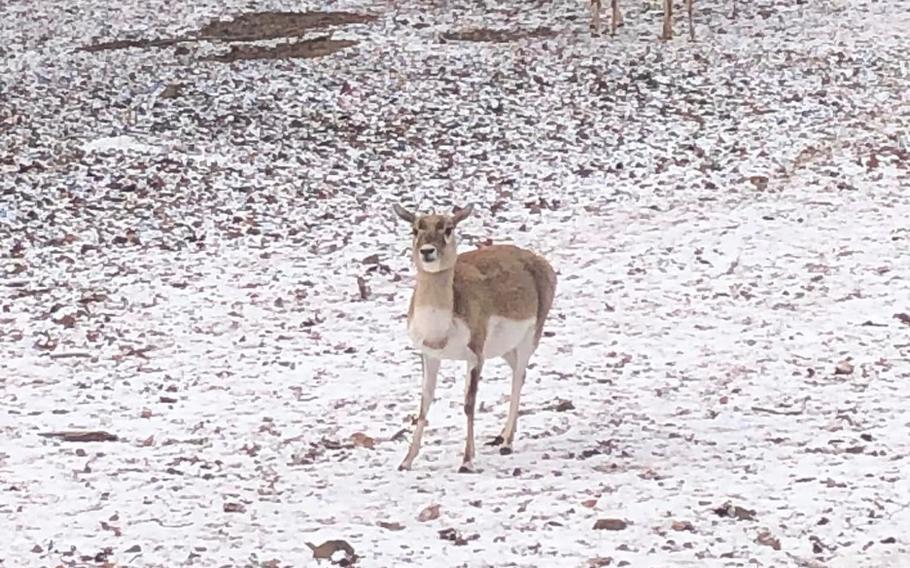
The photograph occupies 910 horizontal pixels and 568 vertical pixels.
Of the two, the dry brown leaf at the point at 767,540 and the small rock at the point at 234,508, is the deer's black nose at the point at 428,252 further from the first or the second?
the dry brown leaf at the point at 767,540

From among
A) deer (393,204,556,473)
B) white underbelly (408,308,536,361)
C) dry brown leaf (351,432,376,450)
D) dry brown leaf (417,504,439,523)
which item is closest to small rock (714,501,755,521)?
dry brown leaf (417,504,439,523)

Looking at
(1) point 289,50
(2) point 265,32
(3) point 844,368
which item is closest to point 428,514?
(3) point 844,368

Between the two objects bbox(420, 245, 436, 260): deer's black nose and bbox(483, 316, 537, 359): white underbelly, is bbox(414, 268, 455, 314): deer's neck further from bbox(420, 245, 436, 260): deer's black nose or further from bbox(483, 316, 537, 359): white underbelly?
bbox(483, 316, 537, 359): white underbelly

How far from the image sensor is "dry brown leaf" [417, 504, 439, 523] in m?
7.04

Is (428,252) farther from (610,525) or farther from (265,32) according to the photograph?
(265,32)

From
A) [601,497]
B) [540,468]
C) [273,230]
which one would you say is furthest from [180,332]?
[601,497]

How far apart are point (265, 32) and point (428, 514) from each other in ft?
56.7

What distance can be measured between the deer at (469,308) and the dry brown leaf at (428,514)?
0.74 meters

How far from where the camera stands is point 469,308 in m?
7.87

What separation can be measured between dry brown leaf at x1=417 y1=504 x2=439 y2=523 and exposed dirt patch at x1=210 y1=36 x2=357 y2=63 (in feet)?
49.4

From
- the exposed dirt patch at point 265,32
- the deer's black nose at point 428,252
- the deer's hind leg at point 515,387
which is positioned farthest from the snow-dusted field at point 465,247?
the deer's black nose at point 428,252

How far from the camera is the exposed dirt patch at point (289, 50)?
21.5 m

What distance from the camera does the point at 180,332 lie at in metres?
11.2

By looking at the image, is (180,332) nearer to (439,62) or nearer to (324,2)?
(439,62)
